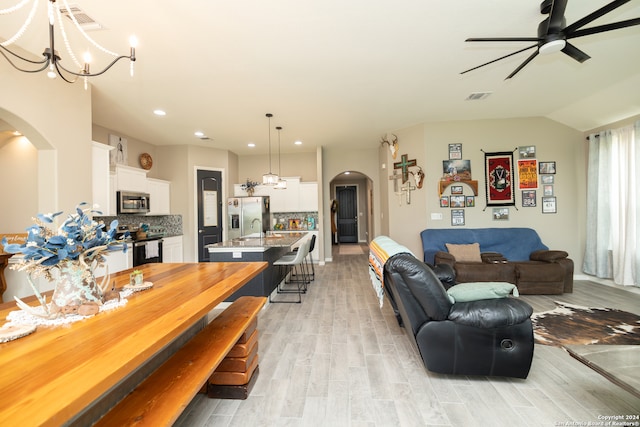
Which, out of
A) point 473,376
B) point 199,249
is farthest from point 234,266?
point 199,249

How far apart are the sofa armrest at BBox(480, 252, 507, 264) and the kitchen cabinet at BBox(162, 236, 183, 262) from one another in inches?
232

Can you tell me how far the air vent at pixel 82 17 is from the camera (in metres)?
2.15

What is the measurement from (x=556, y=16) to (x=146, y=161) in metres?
6.71

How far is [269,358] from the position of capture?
2391mm

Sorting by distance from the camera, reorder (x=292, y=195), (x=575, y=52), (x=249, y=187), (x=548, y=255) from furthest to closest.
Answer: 1. (x=292, y=195)
2. (x=249, y=187)
3. (x=548, y=255)
4. (x=575, y=52)

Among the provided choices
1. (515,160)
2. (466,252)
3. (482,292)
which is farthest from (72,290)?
(515,160)

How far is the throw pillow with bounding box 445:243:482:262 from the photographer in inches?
174

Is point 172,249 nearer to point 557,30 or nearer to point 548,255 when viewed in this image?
point 557,30

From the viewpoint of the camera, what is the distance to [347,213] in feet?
36.8

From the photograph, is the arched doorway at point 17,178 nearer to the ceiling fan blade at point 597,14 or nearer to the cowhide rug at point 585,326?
the ceiling fan blade at point 597,14

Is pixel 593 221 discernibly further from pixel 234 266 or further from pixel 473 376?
pixel 234 266

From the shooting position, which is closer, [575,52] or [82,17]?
[82,17]

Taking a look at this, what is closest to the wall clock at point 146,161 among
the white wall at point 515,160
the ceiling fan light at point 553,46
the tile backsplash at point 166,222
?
the tile backsplash at point 166,222

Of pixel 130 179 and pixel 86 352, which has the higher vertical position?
pixel 130 179
